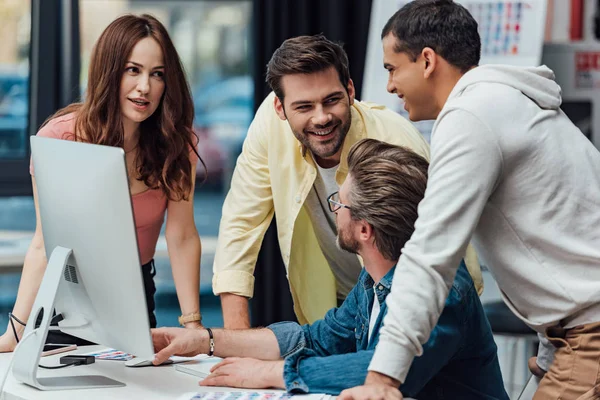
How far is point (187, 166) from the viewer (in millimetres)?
2404

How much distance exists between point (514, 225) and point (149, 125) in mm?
1122

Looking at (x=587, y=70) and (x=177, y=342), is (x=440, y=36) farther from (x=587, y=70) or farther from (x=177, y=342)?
(x=587, y=70)

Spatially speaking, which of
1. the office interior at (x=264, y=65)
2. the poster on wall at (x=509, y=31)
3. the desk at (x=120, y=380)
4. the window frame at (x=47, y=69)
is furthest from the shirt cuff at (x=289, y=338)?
the window frame at (x=47, y=69)

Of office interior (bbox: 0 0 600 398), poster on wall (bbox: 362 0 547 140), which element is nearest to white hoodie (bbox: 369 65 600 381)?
office interior (bbox: 0 0 600 398)

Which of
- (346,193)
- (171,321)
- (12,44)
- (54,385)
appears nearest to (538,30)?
(346,193)

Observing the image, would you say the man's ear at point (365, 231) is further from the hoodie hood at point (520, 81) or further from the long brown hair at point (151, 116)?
the long brown hair at point (151, 116)

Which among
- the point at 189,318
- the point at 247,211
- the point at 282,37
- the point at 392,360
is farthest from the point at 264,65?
the point at 392,360

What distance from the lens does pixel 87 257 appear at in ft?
5.84

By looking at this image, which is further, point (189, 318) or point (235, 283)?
point (235, 283)

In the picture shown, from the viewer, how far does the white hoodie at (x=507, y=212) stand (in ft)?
5.06

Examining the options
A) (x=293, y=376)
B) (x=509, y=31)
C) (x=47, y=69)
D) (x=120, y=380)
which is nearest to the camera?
(x=293, y=376)

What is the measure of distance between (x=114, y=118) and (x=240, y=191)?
16.5 inches

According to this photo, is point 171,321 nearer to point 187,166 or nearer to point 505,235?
point 187,166

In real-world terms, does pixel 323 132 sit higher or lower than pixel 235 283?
higher
